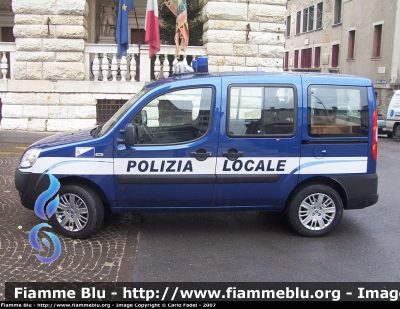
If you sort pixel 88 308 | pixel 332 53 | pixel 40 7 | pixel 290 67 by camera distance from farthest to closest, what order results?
pixel 290 67
pixel 332 53
pixel 40 7
pixel 88 308

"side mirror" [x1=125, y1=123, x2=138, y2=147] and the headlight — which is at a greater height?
"side mirror" [x1=125, y1=123, x2=138, y2=147]

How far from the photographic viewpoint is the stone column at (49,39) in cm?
1262

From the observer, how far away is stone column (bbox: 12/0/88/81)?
12625 millimetres

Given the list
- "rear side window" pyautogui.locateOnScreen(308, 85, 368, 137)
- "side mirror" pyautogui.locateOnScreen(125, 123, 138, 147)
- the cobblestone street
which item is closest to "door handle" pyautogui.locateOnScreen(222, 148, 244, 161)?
"rear side window" pyautogui.locateOnScreen(308, 85, 368, 137)

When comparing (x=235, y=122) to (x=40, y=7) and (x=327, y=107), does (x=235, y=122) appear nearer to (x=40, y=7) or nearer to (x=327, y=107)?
(x=327, y=107)

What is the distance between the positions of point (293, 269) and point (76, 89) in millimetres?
9865

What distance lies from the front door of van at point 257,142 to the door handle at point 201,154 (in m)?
0.14

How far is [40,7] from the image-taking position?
12586 mm

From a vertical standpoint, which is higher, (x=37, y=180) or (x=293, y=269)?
(x=37, y=180)

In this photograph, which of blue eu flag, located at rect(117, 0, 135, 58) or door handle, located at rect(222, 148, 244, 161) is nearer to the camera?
door handle, located at rect(222, 148, 244, 161)

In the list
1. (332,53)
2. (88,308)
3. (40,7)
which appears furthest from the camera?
(332,53)

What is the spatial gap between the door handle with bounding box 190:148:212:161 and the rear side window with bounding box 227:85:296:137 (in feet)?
1.10

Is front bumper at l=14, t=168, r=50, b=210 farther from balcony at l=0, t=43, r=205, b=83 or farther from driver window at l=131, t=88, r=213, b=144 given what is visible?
balcony at l=0, t=43, r=205, b=83

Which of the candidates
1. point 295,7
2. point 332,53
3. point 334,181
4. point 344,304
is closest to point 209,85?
point 334,181
